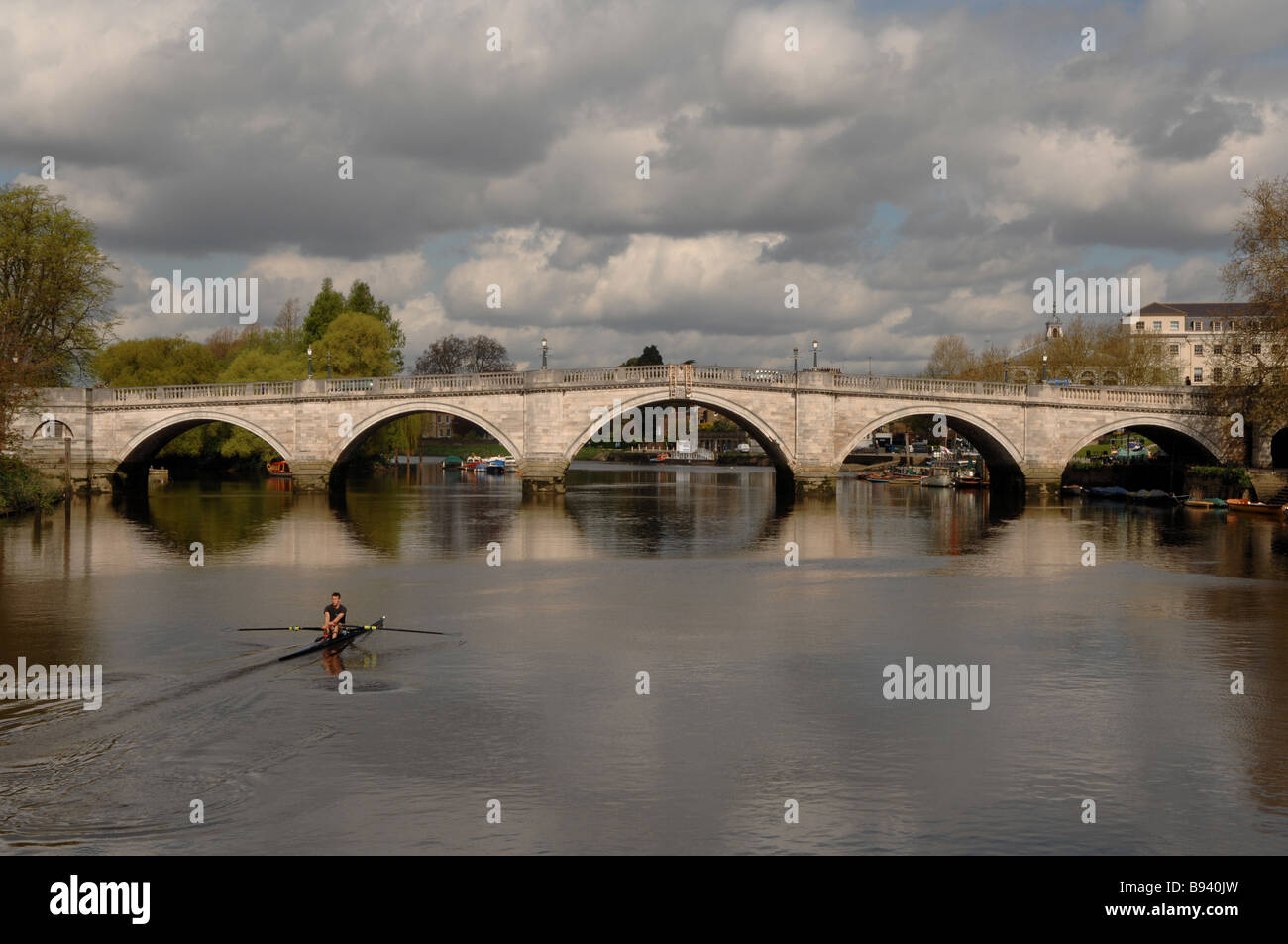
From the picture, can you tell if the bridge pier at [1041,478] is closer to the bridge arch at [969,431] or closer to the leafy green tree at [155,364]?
the bridge arch at [969,431]

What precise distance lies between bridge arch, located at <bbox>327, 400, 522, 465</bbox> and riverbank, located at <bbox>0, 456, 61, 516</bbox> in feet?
53.5

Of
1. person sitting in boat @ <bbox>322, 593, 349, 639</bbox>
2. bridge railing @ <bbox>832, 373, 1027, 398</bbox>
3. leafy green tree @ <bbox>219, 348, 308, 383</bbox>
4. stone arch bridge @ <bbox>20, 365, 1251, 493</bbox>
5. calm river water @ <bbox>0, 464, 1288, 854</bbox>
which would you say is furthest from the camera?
leafy green tree @ <bbox>219, 348, 308, 383</bbox>

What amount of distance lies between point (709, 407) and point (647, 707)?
44.6 meters

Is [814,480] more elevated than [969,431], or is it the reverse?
[969,431]

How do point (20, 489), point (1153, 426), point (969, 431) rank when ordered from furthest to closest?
1. point (969, 431)
2. point (1153, 426)
3. point (20, 489)

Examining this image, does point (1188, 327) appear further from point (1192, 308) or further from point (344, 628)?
point (344, 628)

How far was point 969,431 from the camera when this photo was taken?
67312mm

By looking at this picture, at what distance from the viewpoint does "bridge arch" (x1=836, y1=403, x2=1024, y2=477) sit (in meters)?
62.0

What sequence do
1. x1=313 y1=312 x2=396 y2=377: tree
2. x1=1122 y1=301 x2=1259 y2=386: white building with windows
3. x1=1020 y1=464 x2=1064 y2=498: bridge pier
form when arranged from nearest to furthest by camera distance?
x1=1020 y1=464 x2=1064 y2=498: bridge pier
x1=313 y1=312 x2=396 y2=377: tree
x1=1122 y1=301 x2=1259 y2=386: white building with windows

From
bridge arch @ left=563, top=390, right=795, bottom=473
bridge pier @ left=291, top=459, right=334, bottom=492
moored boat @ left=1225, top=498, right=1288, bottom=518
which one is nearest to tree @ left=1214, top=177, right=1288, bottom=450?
moored boat @ left=1225, top=498, right=1288, bottom=518

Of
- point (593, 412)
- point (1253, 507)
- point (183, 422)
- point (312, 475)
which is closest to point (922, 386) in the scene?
point (1253, 507)

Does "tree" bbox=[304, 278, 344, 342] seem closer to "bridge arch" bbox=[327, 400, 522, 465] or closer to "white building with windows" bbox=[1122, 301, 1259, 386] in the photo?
"bridge arch" bbox=[327, 400, 522, 465]

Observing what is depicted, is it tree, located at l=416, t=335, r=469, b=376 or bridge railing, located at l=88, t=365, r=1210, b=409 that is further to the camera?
tree, located at l=416, t=335, r=469, b=376

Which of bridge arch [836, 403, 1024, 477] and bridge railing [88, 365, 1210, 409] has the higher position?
bridge railing [88, 365, 1210, 409]
